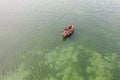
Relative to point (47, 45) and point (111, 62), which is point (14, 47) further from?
point (111, 62)

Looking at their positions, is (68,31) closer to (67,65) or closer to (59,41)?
(59,41)

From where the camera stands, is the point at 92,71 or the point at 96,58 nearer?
the point at 92,71

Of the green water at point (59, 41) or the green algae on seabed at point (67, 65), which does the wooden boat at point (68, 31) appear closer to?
the green water at point (59, 41)

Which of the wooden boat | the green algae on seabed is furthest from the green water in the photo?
the wooden boat

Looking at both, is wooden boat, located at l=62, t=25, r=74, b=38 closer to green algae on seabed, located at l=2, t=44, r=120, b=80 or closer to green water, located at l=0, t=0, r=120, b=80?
green water, located at l=0, t=0, r=120, b=80

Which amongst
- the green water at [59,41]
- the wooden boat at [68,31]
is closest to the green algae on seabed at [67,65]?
the green water at [59,41]

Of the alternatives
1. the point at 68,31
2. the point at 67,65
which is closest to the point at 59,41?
the point at 68,31

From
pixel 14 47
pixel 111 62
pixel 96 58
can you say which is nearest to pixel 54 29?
pixel 14 47

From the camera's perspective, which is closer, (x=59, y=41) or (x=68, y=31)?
(x=59, y=41)
